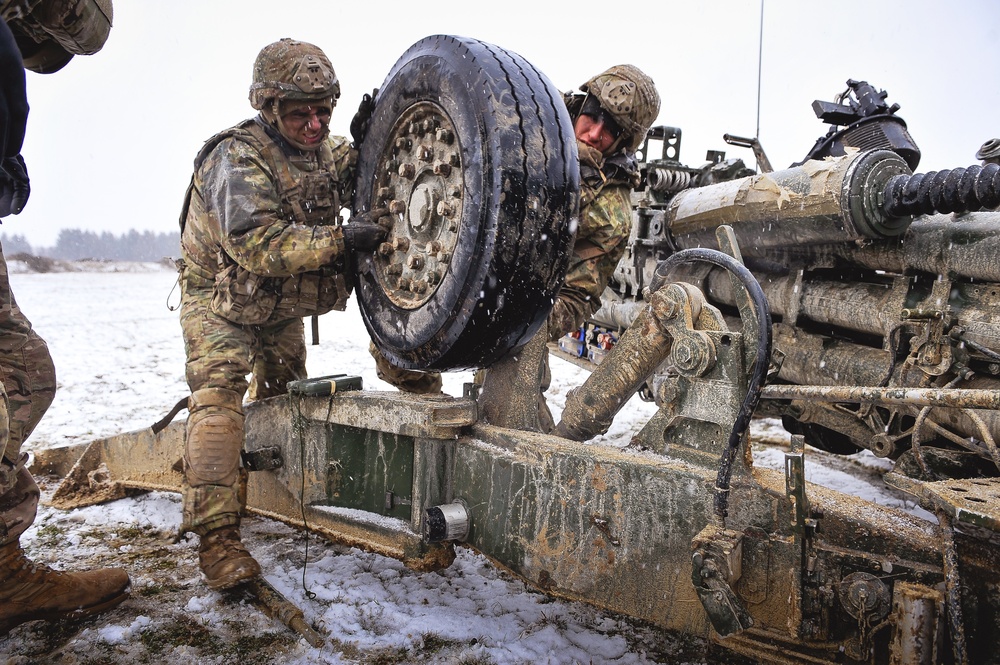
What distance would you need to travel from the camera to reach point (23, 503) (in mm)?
2877

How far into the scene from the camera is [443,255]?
2584 mm

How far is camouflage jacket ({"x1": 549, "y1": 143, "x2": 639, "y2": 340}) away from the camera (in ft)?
10.8

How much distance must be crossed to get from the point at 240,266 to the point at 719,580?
2.19 meters

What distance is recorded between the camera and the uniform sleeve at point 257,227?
2891 millimetres

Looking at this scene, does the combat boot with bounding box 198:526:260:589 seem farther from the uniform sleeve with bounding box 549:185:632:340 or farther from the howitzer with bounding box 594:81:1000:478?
the howitzer with bounding box 594:81:1000:478

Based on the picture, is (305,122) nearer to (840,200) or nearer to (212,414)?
(212,414)

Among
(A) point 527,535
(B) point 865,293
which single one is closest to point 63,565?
(A) point 527,535

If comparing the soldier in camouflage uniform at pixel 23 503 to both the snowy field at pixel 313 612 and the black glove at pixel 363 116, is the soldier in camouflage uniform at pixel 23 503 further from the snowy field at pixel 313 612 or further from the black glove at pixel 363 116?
the black glove at pixel 363 116

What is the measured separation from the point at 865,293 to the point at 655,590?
1.99 m

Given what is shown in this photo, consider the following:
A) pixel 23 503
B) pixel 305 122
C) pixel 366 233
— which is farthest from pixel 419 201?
pixel 23 503

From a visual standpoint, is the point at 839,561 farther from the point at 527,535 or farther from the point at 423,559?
the point at 423,559

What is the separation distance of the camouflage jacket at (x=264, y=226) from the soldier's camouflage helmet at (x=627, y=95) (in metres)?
1.14

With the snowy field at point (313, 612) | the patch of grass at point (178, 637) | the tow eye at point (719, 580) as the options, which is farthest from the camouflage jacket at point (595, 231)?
the patch of grass at point (178, 637)

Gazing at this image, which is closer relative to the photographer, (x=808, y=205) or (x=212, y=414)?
(x=212, y=414)
